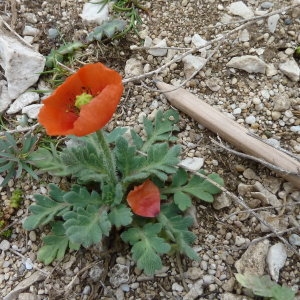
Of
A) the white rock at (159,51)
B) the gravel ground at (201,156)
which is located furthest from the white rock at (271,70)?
the white rock at (159,51)

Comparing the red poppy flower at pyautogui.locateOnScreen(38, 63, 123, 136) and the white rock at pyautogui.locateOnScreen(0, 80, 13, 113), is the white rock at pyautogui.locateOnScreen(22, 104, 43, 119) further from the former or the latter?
the red poppy flower at pyautogui.locateOnScreen(38, 63, 123, 136)

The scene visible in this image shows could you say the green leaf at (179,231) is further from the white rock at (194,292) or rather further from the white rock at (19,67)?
the white rock at (19,67)

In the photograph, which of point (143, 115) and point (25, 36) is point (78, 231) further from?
point (25, 36)

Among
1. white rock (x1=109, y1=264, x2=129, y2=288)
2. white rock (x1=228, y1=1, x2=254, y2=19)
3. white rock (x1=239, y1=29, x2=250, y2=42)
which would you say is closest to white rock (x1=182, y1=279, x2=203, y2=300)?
white rock (x1=109, y1=264, x2=129, y2=288)

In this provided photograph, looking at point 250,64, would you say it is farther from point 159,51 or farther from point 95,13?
point 95,13

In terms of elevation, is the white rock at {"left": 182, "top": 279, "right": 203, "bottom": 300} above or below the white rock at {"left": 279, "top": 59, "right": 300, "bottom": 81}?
below
